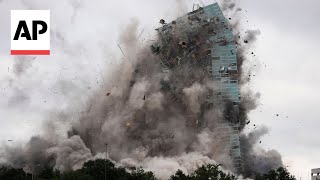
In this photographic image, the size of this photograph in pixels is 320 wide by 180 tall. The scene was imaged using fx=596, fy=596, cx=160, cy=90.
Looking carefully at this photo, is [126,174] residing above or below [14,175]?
below

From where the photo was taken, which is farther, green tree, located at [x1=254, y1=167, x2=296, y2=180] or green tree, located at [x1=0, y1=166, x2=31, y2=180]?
green tree, located at [x1=0, y1=166, x2=31, y2=180]

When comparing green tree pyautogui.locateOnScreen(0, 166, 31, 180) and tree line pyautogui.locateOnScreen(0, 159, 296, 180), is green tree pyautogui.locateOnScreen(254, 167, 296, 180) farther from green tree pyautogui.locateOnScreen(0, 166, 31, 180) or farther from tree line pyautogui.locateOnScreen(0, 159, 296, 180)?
green tree pyautogui.locateOnScreen(0, 166, 31, 180)

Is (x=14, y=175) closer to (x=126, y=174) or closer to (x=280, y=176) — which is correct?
(x=126, y=174)

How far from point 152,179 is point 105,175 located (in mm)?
14691

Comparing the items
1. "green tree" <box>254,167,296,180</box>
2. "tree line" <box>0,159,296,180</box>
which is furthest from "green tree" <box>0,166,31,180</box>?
"green tree" <box>254,167,296,180</box>

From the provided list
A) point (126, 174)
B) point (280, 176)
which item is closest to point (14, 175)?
point (126, 174)

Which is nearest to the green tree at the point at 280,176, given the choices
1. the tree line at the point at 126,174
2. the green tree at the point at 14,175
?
the tree line at the point at 126,174

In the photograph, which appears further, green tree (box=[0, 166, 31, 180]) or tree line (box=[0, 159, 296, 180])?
green tree (box=[0, 166, 31, 180])

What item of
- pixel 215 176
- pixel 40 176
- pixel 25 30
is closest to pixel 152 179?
pixel 215 176

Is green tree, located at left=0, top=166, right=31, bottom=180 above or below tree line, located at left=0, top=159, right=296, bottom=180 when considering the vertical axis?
above

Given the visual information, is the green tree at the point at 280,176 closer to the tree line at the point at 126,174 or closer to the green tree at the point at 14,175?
the tree line at the point at 126,174

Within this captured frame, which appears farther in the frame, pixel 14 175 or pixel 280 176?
pixel 14 175

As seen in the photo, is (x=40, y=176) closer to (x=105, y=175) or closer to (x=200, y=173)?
(x=105, y=175)

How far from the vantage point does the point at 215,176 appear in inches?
6358
